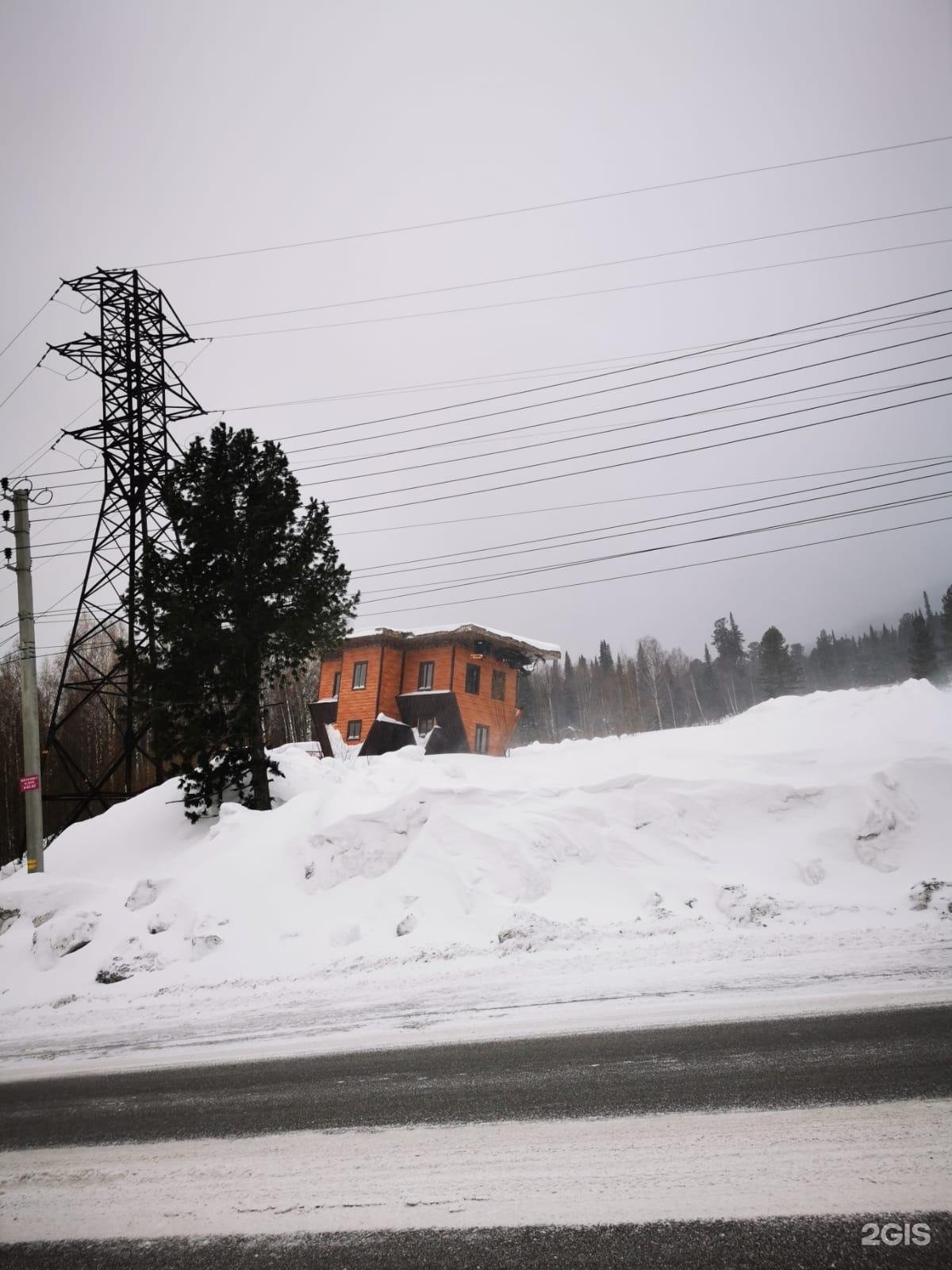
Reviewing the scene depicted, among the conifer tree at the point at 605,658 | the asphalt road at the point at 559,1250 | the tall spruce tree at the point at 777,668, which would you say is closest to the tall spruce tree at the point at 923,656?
the tall spruce tree at the point at 777,668

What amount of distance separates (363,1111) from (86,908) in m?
9.00

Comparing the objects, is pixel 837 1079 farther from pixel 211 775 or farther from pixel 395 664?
pixel 395 664

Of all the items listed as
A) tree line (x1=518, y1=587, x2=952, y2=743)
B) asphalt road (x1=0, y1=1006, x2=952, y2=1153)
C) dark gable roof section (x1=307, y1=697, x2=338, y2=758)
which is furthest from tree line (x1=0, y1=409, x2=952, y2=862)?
tree line (x1=518, y1=587, x2=952, y2=743)

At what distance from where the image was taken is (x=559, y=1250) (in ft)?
8.57

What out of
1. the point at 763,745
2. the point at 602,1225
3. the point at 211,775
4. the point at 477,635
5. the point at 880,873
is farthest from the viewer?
the point at 477,635

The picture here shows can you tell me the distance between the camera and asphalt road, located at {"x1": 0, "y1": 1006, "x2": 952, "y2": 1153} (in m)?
3.88

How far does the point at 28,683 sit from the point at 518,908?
10.9m

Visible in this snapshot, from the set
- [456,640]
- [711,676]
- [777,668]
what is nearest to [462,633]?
[456,640]

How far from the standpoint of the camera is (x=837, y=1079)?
12.8 feet

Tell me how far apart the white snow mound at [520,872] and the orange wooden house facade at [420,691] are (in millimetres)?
21972

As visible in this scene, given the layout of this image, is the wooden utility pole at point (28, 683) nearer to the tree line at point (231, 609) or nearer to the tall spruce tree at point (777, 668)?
the tree line at point (231, 609)

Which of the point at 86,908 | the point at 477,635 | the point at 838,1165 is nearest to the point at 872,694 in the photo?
the point at 838,1165

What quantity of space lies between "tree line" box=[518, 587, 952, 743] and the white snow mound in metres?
50.6

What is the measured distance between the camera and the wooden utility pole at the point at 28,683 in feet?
Answer: 43.7
